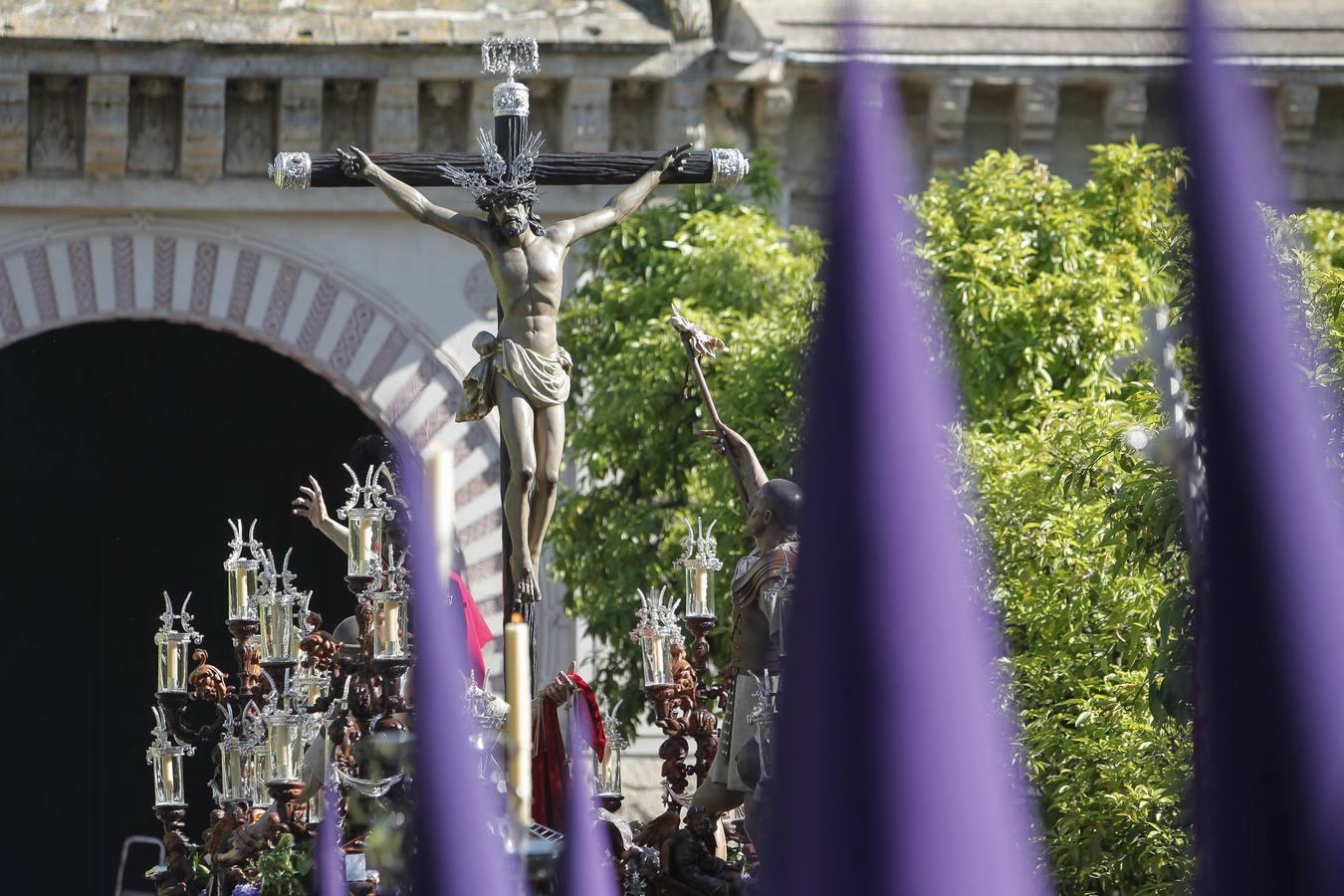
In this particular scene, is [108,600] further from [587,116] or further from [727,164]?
[727,164]

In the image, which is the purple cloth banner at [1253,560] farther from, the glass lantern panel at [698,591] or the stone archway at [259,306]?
the stone archway at [259,306]

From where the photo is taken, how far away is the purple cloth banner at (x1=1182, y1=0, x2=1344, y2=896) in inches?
110

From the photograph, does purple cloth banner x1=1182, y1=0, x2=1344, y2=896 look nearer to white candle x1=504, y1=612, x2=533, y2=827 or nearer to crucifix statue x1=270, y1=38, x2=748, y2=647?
white candle x1=504, y1=612, x2=533, y2=827

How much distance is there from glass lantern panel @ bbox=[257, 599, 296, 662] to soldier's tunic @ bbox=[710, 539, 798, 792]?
144 centimetres

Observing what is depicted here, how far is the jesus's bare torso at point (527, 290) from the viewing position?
7816 mm

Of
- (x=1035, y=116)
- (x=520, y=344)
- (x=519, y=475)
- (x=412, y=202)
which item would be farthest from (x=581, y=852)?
(x=1035, y=116)

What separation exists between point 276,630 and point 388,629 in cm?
148

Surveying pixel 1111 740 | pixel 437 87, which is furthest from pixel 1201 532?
pixel 437 87

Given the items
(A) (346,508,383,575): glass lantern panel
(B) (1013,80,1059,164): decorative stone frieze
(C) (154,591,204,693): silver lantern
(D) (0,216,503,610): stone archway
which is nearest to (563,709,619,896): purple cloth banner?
(A) (346,508,383,575): glass lantern panel

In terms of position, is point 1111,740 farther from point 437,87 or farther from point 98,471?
point 98,471

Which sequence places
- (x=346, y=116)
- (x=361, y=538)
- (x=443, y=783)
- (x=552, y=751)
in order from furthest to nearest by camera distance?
(x=346, y=116) → (x=552, y=751) → (x=361, y=538) → (x=443, y=783)

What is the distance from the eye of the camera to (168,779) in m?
8.91

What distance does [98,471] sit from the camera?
→ 20.1 meters

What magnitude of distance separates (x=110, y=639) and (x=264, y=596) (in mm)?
12772
